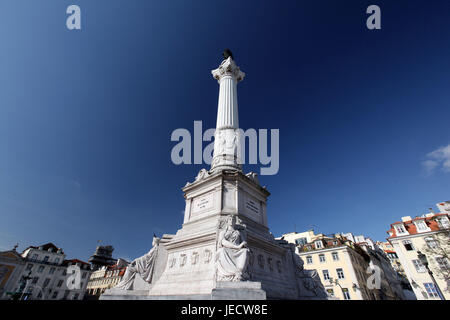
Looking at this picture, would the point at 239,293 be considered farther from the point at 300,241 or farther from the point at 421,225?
the point at 300,241

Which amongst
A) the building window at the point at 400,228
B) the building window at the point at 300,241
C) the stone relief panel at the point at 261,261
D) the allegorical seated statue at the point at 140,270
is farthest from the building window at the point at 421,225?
the allegorical seated statue at the point at 140,270

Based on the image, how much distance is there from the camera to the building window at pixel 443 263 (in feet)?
95.2

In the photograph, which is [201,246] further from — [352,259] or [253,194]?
[352,259]

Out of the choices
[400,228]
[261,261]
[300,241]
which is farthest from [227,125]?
[300,241]

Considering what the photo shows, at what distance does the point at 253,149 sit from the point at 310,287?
8.73 m

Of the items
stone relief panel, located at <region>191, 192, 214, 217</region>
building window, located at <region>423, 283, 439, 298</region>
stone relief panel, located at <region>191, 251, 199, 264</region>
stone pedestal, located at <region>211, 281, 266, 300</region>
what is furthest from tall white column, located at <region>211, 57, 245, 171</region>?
building window, located at <region>423, 283, 439, 298</region>

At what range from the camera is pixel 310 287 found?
406 inches

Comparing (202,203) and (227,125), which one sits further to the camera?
(227,125)

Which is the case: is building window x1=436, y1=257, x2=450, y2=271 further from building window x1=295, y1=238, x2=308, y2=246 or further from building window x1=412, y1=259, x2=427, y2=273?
building window x1=295, y1=238, x2=308, y2=246

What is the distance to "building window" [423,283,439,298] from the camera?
2885 cm

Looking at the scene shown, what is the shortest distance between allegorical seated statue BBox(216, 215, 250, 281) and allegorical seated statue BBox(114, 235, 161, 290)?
412 cm

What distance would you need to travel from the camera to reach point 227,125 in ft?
51.3

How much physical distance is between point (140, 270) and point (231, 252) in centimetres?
503
